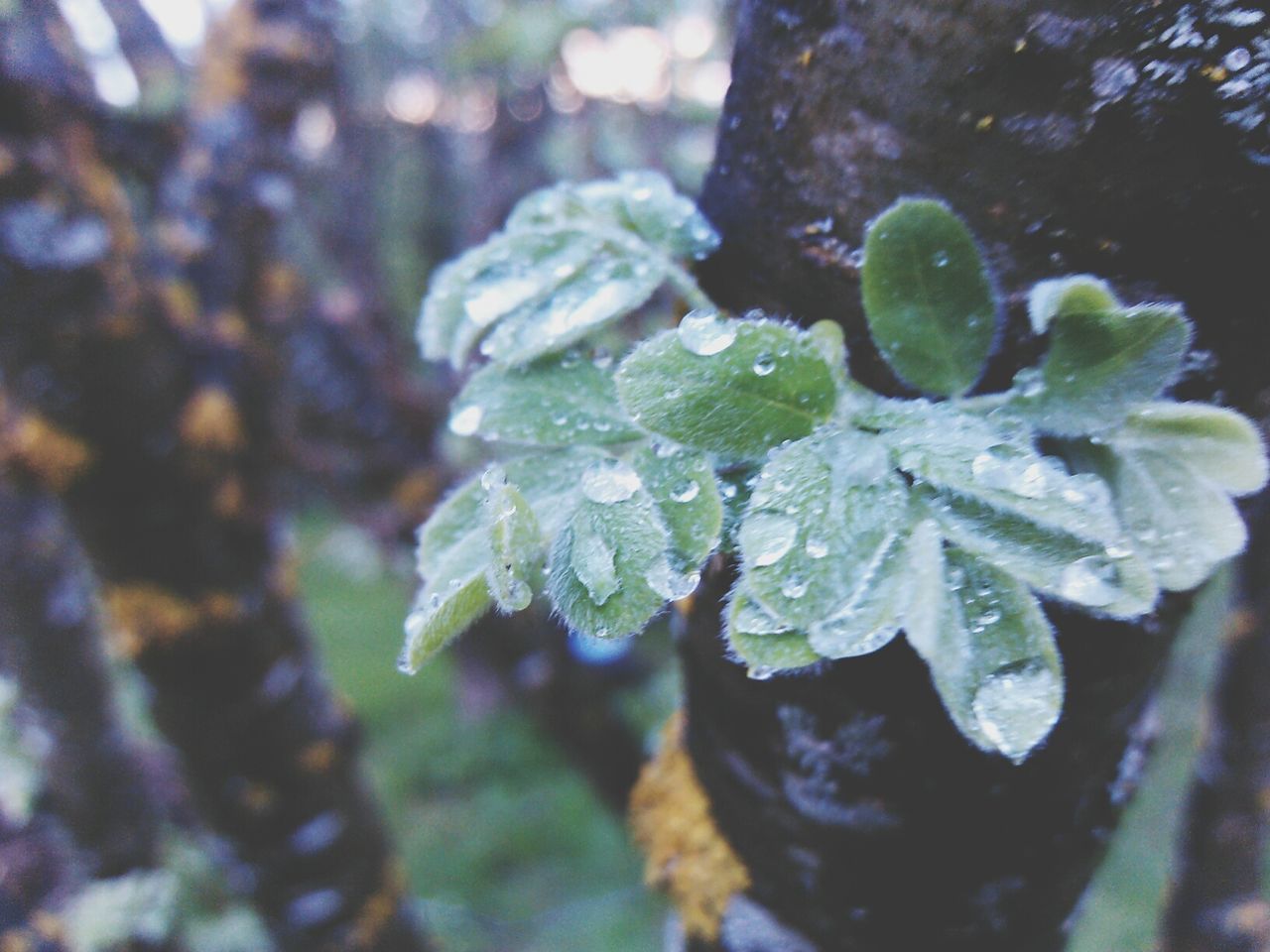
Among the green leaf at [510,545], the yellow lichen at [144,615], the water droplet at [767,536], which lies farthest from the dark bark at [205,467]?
the water droplet at [767,536]

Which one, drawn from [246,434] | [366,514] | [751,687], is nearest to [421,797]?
[366,514]

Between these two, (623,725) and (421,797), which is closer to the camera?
(623,725)

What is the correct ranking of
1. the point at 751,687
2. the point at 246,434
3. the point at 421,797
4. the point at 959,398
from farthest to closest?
the point at 421,797 → the point at 246,434 → the point at 751,687 → the point at 959,398

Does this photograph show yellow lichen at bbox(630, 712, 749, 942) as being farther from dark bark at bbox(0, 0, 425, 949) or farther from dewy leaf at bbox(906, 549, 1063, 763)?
dark bark at bbox(0, 0, 425, 949)

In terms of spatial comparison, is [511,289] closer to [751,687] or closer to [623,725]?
[751,687]

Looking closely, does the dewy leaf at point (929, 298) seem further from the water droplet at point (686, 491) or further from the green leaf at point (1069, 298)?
the water droplet at point (686, 491)

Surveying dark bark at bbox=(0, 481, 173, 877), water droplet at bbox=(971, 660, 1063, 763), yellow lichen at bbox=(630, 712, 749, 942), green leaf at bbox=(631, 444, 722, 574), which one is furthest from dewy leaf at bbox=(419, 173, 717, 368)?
dark bark at bbox=(0, 481, 173, 877)
